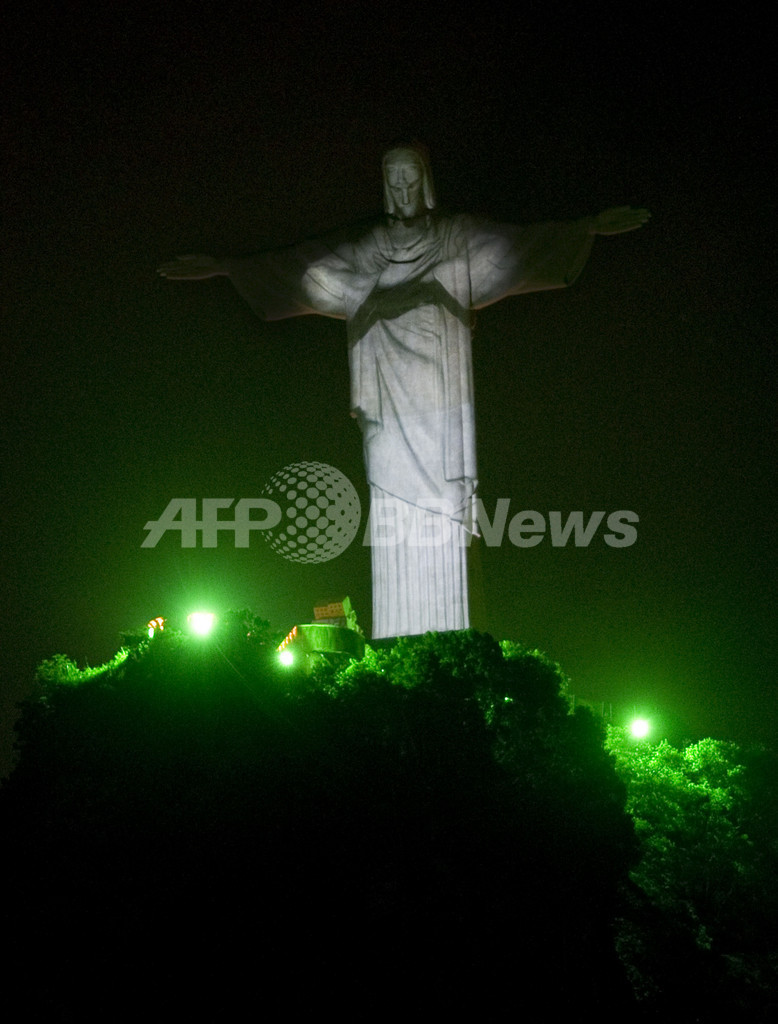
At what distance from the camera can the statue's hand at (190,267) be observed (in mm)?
8062

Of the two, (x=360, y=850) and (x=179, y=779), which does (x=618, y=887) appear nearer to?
(x=360, y=850)

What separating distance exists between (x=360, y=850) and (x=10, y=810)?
165 centimetres

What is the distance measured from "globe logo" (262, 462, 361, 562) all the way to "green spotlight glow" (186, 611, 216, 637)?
7.89 ft

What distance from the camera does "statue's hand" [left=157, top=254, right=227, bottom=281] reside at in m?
8.06

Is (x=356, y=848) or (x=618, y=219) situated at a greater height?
(x=618, y=219)

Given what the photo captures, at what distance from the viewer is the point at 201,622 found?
5.89 m

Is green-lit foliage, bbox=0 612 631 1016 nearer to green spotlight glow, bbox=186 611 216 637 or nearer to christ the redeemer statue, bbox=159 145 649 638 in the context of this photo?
green spotlight glow, bbox=186 611 216 637

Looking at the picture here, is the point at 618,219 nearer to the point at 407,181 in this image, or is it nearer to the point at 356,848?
the point at 407,181

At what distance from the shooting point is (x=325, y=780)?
5219 millimetres

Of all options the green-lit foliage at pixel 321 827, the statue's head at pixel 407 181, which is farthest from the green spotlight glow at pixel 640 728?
the statue's head at pixel 407 181

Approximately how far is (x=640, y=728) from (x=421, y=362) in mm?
2908

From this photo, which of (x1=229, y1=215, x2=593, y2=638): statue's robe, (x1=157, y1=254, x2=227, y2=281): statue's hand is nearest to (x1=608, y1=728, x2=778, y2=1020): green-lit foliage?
(x1=229, y1=215, x2=593, y2=638): statue's robe

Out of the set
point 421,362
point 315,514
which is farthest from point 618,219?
point 315,514

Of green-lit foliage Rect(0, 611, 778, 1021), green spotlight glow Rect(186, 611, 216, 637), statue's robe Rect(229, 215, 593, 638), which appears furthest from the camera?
statue's robe Rect(229, 215, 593, 638)
